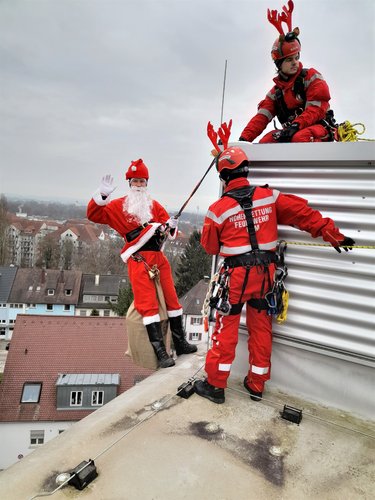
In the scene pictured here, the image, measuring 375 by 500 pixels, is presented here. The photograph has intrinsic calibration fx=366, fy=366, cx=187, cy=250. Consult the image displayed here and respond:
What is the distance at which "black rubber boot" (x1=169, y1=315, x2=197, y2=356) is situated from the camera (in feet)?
15.3

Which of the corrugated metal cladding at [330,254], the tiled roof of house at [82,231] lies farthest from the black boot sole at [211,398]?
the tiled roof of house at [82,231]

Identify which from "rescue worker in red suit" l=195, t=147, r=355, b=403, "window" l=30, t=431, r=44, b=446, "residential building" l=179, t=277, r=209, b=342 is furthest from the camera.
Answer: "residential building" l=179, t=277, r=209, b=342

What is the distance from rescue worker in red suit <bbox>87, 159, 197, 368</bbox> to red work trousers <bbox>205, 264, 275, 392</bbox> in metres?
0.99

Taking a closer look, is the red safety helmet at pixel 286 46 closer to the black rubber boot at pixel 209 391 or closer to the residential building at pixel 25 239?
the black rubber boot at pixel 209 391

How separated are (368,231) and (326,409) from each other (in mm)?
1718

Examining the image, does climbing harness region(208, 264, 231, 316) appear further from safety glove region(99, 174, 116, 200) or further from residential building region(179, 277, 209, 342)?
residential building region(179, 277, 209, 342)

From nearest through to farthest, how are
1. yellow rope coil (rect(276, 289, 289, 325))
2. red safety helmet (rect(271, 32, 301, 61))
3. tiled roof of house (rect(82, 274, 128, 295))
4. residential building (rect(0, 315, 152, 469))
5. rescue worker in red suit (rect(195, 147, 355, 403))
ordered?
rescue worker in red suit (rect(195, 147, 355, 403)) < yellow rope coil (rect(276, 289, 289, 325)) < red safety helmet (rect(271, 32, 301, 61)) < residential building (rect(0, 315, 152, 469)) < tiled roof of house (rect(82, 274, 128, 295))

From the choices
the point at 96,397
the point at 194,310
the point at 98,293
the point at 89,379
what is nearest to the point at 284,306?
the point at 89,379

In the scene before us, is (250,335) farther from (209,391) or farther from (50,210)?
(50,210)

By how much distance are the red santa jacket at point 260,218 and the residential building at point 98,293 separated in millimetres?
37264

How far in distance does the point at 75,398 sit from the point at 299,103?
664 inches

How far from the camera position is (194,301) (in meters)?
A: 34.1

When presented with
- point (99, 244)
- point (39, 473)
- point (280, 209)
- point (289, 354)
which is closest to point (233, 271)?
point (280, 209)

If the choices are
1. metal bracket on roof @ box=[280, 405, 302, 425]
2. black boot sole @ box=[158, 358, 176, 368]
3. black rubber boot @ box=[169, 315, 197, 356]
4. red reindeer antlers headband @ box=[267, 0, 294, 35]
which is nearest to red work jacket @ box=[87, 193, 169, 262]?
black rubber boot @ box=[169, 315, 197, 356]
